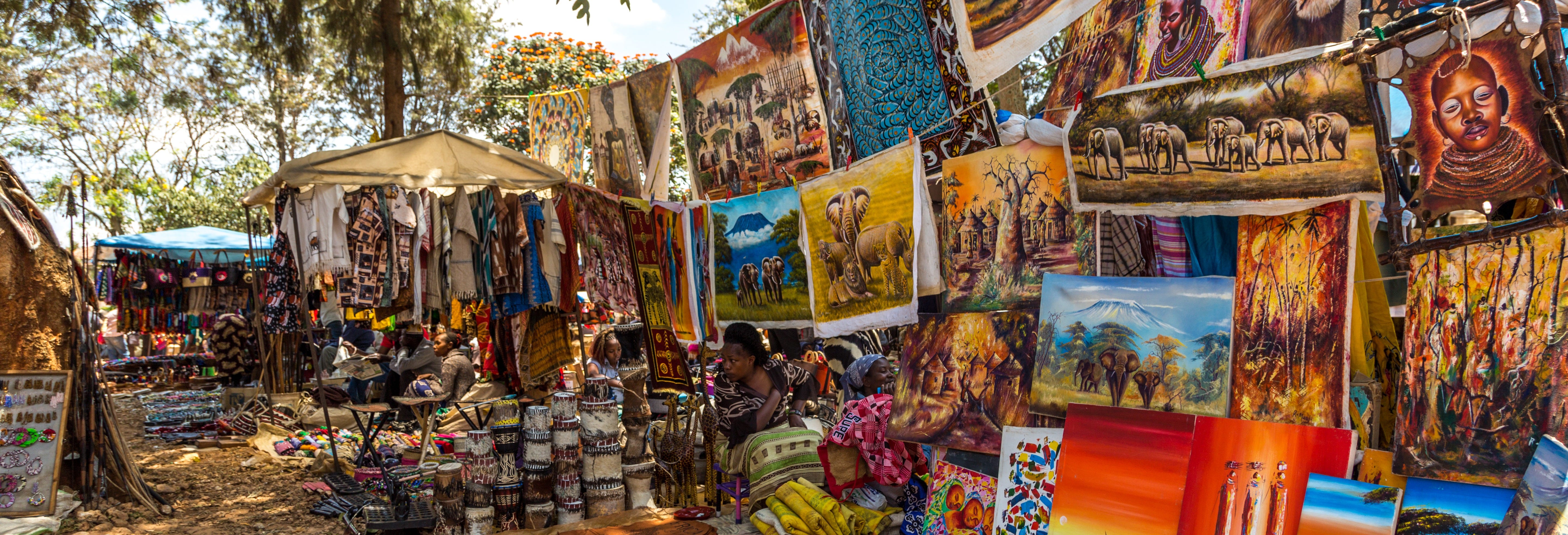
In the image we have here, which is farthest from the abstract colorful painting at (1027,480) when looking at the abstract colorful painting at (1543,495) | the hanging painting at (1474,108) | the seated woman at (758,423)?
the seated woman at (758,423)

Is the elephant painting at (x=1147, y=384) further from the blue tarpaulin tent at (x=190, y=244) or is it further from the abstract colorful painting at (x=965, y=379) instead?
the blue tarpaulin tent at (x=190, y=244)

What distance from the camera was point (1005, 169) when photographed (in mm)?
3547

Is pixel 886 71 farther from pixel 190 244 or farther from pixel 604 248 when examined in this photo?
pixel 190 244

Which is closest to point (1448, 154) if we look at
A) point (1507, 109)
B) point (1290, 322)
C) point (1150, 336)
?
point (1507, 109)

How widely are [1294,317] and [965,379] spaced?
128cm

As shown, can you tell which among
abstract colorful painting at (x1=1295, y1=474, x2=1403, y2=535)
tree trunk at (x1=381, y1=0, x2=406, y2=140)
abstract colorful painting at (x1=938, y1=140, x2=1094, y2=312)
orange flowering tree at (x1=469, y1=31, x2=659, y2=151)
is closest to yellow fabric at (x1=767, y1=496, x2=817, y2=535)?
abstract colorful painting at (x1=938, y1=140, x2=1094, y2=312)

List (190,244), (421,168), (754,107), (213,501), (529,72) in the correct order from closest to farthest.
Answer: (754,107), (213,501), (421,168), (190,244), (529,72)

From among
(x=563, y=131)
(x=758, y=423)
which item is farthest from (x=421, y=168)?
(x=758, y=423)

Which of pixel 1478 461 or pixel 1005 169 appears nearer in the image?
pixel 1478 461

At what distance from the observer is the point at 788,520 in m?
4.34

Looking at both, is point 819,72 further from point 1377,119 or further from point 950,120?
point 1377,119

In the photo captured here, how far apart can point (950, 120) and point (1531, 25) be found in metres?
1.85

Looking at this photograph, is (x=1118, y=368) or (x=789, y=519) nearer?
(x=1118, y=368)

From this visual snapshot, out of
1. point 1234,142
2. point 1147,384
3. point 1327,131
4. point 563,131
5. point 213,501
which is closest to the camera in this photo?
point 1327,131
